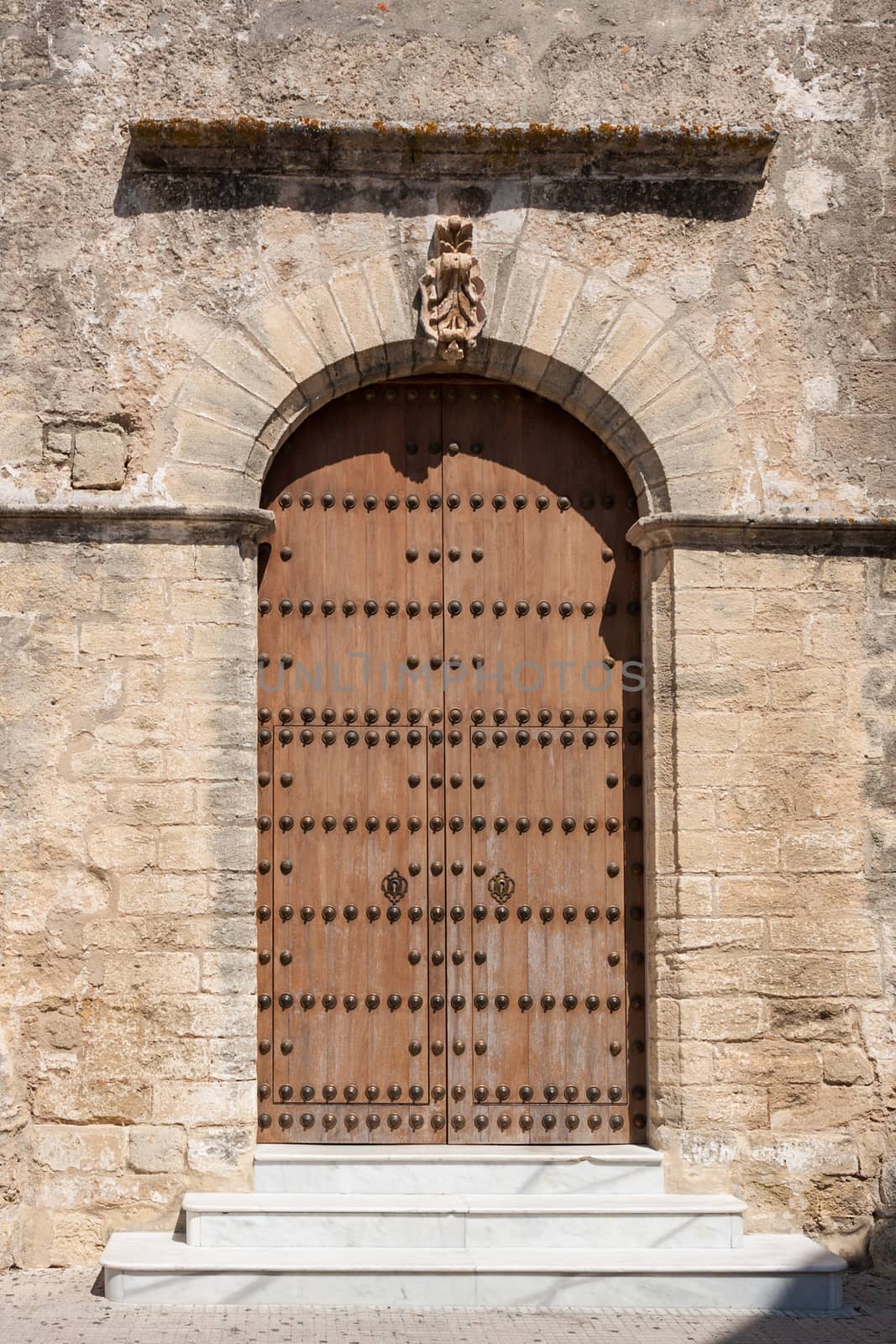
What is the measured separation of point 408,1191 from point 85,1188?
1033 mm

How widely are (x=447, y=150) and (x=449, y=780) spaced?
2.15 m

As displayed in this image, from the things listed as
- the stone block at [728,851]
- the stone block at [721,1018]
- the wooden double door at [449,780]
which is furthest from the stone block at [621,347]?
the stone block at [721,1018]

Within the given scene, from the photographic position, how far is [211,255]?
480cm

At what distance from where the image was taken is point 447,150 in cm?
481

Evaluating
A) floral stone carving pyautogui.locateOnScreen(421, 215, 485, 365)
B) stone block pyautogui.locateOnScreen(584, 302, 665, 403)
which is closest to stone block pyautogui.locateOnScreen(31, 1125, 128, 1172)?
floral stone carving pyautogui.locateOnScreen(421, 215, 485, 365)

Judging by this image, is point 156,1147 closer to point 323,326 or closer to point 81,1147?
point 81,1147

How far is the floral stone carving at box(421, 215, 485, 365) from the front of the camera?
15.6 ft

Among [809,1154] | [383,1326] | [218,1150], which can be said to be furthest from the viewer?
[809,1154]

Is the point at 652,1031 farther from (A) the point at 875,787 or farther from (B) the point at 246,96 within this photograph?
(B) the point at 246,96

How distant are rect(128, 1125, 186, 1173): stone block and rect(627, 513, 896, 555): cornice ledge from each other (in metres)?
2.51

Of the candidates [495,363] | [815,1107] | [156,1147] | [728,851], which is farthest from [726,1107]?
[495,363]

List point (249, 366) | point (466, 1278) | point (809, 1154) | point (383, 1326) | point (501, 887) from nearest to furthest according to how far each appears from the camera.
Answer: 1. point (383, 1326)
2. point (466, 1278)
3. point (809, 1154)
4. point (249, 366)
5. point (501, 887)

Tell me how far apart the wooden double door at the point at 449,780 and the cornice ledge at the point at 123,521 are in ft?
1.00

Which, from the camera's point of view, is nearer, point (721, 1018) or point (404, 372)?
point (721, 1018)
